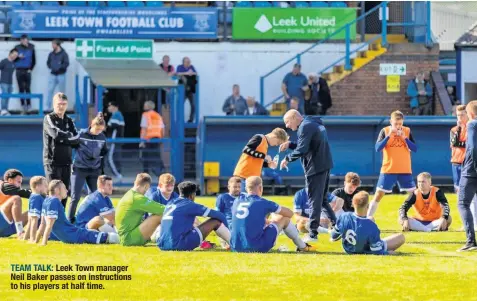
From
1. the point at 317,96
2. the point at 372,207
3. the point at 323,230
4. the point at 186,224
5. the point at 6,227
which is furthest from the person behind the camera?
the point at 317,96

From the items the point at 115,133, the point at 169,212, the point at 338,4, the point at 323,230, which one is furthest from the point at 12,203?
the point at 338,4

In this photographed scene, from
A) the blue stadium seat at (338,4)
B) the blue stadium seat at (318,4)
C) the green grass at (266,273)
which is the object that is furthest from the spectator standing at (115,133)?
the green grass at (266,273)

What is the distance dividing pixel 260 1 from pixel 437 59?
509cm

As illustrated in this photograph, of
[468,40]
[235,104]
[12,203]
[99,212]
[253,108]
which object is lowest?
A: [99,212]

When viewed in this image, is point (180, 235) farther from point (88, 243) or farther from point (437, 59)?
point (437, 59)

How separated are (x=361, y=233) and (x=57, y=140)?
550 centimetres

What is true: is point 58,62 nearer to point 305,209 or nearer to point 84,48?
point 84,48

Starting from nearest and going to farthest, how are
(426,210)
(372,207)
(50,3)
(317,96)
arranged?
(426,210), (372,207), (317,96), (50,3)

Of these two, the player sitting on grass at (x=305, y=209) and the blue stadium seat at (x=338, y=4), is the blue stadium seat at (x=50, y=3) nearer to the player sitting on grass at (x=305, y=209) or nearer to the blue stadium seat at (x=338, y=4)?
the blue stadium seat at (x=338, y=4)

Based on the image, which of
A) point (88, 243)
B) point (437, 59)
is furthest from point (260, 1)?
point (88, 243)

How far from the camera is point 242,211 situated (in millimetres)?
14859

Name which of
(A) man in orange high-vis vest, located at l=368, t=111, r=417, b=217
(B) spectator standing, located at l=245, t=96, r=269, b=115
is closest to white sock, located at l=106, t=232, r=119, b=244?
(A) man in orange high-vis vest, located at l=368, t=111, r=417, b=217

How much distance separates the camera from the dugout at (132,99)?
28.8 m

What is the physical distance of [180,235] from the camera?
601 inches
